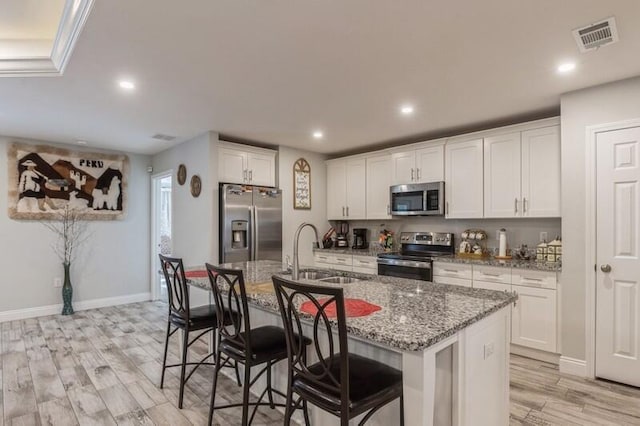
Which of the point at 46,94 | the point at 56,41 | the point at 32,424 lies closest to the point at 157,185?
the point at 46,94

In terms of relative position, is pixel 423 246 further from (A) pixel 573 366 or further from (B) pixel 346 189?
(A) pixel 573 366

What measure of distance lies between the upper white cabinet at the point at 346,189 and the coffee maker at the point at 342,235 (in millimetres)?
285

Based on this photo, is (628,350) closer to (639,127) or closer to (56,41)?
(639,127)

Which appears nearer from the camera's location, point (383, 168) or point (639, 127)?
point (639, 127)

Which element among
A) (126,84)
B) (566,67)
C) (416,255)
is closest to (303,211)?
(416,255)

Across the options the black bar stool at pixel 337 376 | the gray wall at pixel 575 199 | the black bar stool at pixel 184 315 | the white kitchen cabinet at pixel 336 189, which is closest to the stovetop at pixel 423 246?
the white kitchen cabinet at pixel 336 189

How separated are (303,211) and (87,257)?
336 centimetres

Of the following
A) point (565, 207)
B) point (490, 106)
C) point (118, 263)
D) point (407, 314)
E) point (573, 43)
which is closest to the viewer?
point (407, 314)

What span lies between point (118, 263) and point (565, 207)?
19.8 ft

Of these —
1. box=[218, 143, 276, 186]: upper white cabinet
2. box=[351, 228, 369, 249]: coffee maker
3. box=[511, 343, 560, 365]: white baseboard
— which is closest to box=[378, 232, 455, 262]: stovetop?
box=[351, 228, 369, 249]: coffee maker

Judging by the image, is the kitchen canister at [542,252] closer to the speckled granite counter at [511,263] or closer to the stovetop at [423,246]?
the speckled granite counter at [511,263]

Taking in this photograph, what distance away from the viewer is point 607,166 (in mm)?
2908

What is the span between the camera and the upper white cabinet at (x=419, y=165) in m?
4.44

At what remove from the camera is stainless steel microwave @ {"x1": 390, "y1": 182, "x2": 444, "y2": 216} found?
4410mm
